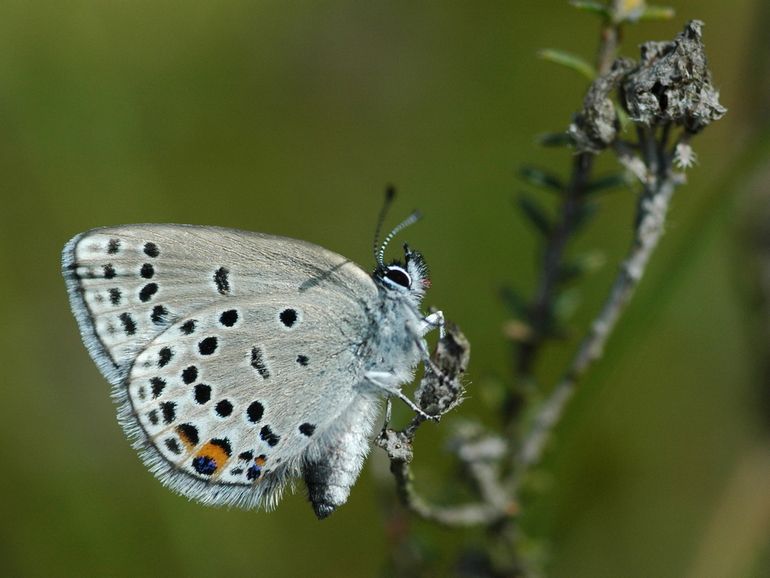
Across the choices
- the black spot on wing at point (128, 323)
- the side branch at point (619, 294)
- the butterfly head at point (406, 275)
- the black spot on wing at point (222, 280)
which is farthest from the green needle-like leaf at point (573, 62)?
the black spot on wing at point (128, 323)

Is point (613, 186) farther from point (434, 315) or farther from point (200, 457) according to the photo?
point (200, 457)

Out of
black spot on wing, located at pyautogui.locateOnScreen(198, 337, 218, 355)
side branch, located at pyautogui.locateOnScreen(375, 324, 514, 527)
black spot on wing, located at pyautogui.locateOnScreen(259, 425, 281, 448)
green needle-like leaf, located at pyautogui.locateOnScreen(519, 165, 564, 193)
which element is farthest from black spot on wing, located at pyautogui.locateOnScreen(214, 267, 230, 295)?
green needle-like leaf, located at pyautogui.locateOnScreen(519, 165, 564, 193)

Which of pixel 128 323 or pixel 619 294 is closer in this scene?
pixel 619 294

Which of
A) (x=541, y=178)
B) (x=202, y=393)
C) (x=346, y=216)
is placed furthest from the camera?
(x=346, y=216)

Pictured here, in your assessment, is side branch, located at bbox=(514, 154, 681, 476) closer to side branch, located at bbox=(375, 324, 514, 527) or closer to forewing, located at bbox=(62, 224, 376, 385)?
side branch, located at bbox=(375, 324, 514, 527)

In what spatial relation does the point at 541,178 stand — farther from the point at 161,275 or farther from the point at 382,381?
the point at 161,275

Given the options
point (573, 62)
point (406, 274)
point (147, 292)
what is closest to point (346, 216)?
point (406, 274)

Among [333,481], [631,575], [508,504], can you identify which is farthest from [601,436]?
[333,481]
